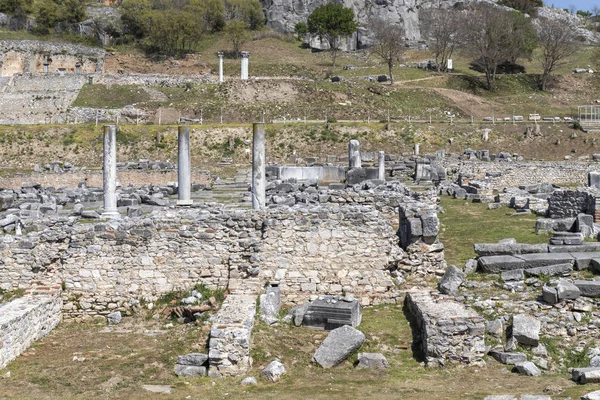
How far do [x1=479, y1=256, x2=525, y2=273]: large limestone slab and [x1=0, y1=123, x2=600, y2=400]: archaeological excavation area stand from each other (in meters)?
0.05

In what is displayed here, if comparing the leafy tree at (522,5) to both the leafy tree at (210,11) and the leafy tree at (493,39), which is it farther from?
the leafy tree at (210,11)

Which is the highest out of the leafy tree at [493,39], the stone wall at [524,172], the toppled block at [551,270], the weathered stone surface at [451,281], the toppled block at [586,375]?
the leafy tree at [493,39]

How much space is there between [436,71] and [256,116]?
2944cm

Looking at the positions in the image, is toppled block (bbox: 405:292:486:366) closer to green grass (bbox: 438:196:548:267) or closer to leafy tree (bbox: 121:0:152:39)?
green grass (bbox: 438:196:548:267)

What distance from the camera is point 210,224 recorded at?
639 inches

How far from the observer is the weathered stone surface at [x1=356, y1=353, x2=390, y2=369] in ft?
41.0

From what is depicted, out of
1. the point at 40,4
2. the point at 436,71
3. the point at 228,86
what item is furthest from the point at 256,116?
the point at 40,4

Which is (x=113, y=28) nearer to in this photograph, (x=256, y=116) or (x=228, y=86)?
(x=228, y=86)

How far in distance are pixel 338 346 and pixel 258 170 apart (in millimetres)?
9390

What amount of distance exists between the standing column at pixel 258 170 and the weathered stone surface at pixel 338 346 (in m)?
8.26

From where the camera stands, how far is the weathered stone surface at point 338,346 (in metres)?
12.7

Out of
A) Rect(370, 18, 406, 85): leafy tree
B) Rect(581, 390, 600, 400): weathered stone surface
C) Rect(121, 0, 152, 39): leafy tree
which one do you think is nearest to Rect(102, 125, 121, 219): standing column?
Rect(581, 390, 600, 400): weathered stone surface

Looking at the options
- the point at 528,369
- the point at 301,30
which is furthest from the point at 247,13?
the point at 528,369

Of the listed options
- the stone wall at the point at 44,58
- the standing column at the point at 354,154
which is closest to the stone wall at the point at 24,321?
the standing column at the point at 354,154
